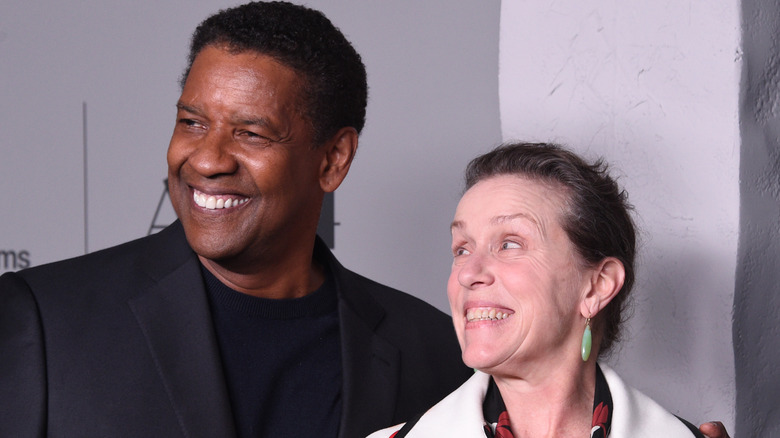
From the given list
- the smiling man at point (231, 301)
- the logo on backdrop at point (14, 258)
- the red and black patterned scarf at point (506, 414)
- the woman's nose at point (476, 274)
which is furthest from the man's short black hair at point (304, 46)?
the logo on backdrop at point (14, 258)

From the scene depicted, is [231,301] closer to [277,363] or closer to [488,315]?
[277,363]

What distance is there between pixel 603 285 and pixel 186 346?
2.45ft

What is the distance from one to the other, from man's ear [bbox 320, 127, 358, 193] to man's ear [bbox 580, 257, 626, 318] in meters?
0.60

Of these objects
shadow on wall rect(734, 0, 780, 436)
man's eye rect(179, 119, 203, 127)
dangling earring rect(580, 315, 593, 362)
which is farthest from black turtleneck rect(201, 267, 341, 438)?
shadow on wall rect(734, 0, 780, 436)

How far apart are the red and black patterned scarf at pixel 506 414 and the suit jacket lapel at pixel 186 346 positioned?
1.46 feet

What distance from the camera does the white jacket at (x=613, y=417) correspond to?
5.05 ft

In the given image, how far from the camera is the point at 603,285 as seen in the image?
1577 mm

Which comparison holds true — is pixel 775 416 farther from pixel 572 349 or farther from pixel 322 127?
pixel 322 127

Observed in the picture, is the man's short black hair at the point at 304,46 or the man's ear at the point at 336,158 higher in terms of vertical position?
the man's short black hair at the point at 304,46

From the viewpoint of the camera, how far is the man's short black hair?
1.79m

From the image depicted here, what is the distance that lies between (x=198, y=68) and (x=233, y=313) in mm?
476

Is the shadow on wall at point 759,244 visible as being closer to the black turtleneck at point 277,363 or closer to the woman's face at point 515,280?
the woman's face at point 515,280

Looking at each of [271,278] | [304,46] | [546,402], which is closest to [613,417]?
[546,402]

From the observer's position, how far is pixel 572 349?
155 centimetres
